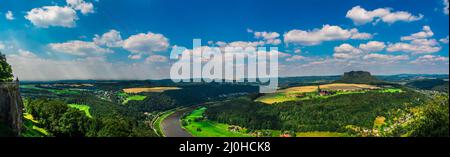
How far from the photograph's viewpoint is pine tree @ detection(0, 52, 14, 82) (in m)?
36.5

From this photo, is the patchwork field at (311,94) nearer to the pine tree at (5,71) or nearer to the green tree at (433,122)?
the green tree at (433,122)

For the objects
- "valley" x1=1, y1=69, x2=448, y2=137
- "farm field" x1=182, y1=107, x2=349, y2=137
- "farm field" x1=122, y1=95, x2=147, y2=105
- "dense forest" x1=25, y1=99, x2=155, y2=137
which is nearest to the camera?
"dense forest" x1=25, y1=99, x2=155, y2=137

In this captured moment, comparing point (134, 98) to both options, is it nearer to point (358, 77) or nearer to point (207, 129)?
point (207, 129)

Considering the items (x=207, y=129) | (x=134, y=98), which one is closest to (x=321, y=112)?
(x=207, y=129)

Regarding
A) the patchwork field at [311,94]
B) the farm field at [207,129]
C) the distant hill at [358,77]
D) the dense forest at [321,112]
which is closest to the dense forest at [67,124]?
the farm field at [207,129]

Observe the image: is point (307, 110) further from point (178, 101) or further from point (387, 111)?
point (178, 101)

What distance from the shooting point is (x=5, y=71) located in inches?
1478

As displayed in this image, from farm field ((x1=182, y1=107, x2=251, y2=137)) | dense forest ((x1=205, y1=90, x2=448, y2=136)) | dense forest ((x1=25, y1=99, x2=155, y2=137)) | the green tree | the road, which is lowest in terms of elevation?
farm field ((x1=182, y1=107, x2=251, y2=137))

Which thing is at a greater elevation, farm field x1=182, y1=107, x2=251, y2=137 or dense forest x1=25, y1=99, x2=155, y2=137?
dense forest x1=25, y1=99, x2=155, y2=137

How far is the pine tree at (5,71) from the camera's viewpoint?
36537mm

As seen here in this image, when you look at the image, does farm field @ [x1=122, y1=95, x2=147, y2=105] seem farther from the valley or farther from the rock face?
the rock face

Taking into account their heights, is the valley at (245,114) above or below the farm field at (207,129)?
above

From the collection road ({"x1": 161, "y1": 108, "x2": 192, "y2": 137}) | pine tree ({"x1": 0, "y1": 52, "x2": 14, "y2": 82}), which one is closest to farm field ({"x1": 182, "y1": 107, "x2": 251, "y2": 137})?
road ({"x1": 161, "y1": 108, "x2": 192, "y2": 137})
